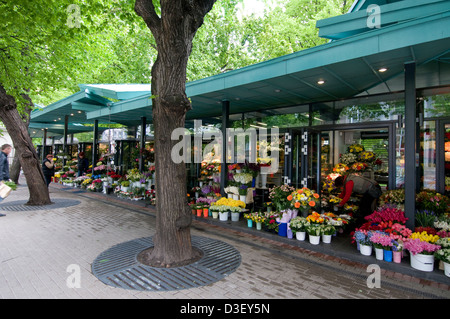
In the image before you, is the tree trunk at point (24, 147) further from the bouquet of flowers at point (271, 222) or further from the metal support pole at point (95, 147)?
the bouquet of flowers at point (271, 222)

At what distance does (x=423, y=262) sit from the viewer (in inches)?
166

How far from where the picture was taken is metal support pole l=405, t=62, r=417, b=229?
473cm

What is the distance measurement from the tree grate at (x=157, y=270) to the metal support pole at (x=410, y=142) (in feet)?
11.1

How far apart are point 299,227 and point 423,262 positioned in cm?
218

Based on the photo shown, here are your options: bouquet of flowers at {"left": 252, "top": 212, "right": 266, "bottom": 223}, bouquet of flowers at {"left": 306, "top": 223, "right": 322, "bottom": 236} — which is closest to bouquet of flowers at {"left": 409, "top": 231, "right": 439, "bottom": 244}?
bouquet of flowers at {"left": 306, "top": 223, "right": 322, "bottom": 236}

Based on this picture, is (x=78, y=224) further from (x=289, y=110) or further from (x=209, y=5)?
(x=289, y=110)

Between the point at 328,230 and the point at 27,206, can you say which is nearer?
the point at 328,230

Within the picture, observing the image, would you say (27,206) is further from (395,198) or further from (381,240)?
(395,198)

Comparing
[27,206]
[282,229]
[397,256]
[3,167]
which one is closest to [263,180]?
[282,229]

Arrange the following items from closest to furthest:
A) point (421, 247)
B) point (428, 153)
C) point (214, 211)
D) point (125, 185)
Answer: point (421, 247), point (428, 153), point (214, 211), point (125, 185)

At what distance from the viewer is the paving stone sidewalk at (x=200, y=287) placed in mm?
3590
